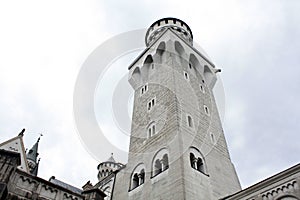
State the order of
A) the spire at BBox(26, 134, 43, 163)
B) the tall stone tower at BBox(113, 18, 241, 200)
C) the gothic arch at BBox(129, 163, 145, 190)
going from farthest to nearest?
the spire at BBox(26, 134, 43, 163) → the gothic arch at BBox(129, 163, 145, 190) → the tall stone tower at BBox(113, 18, 241, 200)

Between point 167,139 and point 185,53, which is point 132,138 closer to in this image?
point 167,139

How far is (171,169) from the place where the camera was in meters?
14.3

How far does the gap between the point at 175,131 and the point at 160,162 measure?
84.9 inches

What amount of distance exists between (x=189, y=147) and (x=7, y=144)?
14203mm

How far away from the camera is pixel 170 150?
50.1 feet

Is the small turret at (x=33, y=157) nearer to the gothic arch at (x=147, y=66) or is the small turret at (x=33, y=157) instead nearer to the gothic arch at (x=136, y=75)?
the gothic arch at (x=136, y=75)

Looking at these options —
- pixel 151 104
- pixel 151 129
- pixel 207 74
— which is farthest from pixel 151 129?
pixel 207 74

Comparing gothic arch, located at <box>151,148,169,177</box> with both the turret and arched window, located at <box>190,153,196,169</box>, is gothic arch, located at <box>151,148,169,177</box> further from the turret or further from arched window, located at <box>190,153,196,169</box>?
the turret

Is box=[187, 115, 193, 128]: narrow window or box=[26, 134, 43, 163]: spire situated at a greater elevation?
box=[26, 134, 43, 163]: spire

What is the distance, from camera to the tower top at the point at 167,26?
2841 cm

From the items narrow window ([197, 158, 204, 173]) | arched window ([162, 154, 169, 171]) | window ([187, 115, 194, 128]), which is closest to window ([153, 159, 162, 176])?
arched window ([162, 154, 169, 171])

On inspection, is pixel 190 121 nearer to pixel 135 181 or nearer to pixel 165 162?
pixel 165 162

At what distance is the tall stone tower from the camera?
46.9 ft

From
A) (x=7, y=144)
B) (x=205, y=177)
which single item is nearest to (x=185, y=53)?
(x=205, y=177)
